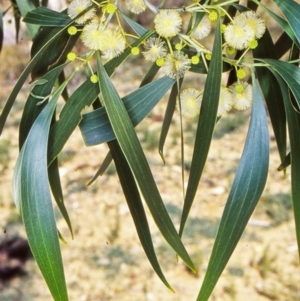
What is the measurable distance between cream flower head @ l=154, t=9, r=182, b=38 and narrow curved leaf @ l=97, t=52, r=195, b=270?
0.22 feet

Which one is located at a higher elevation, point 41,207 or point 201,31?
point 201,31

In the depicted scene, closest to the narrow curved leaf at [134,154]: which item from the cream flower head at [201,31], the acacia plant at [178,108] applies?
the acacia plant at [178,108]

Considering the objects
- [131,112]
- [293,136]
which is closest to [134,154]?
[131,112]

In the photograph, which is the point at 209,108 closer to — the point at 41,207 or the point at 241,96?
the point at 241,96

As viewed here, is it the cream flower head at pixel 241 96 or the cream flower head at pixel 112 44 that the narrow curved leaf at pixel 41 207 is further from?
the cream flower head at pixel 241 96

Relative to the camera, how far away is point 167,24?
581 mm

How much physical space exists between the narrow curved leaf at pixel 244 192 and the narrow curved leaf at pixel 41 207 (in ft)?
0.52

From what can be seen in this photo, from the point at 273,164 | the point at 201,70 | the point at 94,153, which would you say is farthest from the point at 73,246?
the point at 201,70

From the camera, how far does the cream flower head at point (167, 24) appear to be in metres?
0.58

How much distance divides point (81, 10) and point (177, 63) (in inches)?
4.8

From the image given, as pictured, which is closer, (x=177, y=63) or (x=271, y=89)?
(x=177, y=63)

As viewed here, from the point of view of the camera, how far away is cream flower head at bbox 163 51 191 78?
1.98 ft

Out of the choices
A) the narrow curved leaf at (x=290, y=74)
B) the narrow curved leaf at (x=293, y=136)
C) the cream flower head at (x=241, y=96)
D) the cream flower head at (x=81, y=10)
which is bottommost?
the narrow curved leaf at (x=293, y=136)

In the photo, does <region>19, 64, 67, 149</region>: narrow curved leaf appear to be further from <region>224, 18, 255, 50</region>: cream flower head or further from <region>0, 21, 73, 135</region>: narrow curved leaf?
<region>224, 18, 255, 50</region>: cream flower head
